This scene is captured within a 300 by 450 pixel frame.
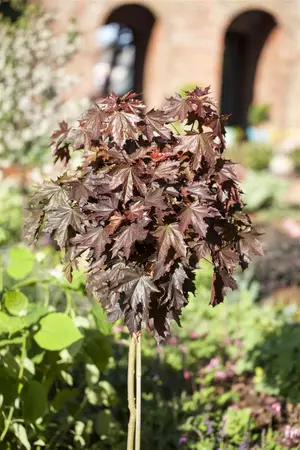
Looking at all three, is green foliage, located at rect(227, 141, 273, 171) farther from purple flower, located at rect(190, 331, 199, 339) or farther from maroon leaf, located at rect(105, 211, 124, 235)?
maroon leaf, located at rect(105, 211, 124, 235)

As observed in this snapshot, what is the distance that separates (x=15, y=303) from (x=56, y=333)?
0.18m

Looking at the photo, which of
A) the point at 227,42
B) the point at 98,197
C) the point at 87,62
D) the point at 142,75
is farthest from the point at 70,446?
the point at 227,42

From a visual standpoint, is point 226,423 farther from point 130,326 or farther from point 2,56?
point 2,56

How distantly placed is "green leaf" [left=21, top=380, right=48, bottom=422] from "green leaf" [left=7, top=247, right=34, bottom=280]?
47 cm

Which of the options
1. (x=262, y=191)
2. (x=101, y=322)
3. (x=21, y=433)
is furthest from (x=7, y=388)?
(x=262, y=191)

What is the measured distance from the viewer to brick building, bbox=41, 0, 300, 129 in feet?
57.6

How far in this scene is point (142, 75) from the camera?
68.3 ft

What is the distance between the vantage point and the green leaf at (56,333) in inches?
90.8

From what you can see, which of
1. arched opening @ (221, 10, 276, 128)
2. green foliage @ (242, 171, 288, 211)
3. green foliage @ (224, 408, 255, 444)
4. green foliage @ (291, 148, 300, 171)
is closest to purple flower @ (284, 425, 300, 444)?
green foliage @ (224, 408, 255, 444)

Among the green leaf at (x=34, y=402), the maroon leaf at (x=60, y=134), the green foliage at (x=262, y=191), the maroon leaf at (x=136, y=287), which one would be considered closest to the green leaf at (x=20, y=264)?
the green leaf at (x=34, y=402)

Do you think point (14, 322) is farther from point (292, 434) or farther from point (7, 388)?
point (292, 434)

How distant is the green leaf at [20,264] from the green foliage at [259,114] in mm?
18959

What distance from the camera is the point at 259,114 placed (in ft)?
68.8

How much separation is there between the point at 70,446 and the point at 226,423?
68 centimetres
